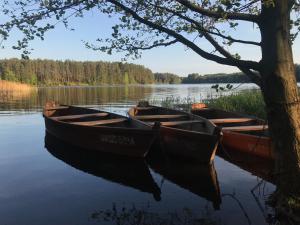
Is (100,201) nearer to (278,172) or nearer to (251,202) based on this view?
(251,202)

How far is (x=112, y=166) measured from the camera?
11.4m

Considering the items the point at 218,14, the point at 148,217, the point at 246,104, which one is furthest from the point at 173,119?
the point at 218,14

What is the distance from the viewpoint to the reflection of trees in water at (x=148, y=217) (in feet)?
21.9

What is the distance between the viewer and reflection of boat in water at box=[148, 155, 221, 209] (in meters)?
8.66

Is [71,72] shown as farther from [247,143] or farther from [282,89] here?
[282,89]

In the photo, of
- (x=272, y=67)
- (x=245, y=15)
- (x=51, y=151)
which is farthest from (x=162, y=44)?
(x=51, y=151)

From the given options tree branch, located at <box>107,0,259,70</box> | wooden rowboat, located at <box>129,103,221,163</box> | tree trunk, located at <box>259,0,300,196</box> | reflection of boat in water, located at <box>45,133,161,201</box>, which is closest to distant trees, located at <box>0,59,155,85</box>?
reflection of boat in water, located at <box>45,133,161,201</box>

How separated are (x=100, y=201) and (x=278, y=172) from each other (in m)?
3.89

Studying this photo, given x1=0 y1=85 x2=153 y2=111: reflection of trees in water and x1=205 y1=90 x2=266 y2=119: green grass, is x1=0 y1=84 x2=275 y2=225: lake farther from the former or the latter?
x1=0 y1=85 x2=153 y2=111: reflection of trees in water

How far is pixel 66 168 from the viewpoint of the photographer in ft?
38.1

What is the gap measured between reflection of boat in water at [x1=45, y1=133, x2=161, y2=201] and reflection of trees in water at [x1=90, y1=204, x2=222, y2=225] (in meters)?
1.03

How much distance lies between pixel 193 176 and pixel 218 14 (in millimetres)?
5543

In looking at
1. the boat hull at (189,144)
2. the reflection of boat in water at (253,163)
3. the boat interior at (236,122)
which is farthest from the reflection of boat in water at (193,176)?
the boat interior at (236,122)

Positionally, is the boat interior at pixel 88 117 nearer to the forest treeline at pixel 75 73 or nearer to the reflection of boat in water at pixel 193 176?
the reflection of boat in water at pixel 193 176
